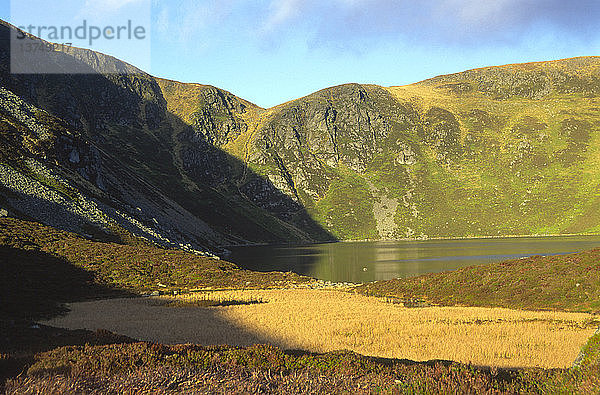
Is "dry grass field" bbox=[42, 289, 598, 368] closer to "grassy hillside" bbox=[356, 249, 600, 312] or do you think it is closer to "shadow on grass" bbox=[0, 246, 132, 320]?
"shadow on grass" bbox=[0, 246, 132, 320]

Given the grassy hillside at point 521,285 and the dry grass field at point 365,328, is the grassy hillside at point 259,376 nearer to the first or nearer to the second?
the dry grass field at point 365,328

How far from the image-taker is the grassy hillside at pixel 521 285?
36.1 meters

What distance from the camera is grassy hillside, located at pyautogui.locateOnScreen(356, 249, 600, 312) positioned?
36062 millimetres

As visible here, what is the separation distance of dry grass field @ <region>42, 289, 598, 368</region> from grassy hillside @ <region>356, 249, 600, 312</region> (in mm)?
5198

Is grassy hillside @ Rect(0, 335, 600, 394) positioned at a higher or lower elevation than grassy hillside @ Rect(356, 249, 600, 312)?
higher

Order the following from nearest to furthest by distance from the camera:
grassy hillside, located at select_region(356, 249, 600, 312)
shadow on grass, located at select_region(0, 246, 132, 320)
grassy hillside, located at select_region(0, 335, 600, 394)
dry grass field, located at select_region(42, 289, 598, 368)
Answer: grassy hillside, located at select_region(0, 335, 600, 394), dry grass field, located at select_region(42, 289, 598, 368), shadow on grass, located at select_region(0, 246, 132, 320), grassy hillside, located at select_region(356, 249, 600, 312)

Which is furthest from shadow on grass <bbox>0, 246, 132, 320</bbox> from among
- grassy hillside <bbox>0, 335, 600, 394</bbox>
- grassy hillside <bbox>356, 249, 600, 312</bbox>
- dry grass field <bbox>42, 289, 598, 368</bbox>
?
grassy hillside <bbox>356, 249, 600, 312</bbox>

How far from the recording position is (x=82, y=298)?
45.3m

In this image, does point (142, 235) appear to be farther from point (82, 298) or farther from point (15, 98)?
point (15, 98)

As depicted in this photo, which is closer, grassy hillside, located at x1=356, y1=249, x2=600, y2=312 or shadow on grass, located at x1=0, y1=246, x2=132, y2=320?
shadow on grass, located at x1=0, y1=246, x2=132, y2=320

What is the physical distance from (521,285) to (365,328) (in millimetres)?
24551

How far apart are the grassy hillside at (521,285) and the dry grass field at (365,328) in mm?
5198

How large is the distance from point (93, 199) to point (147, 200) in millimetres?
61454

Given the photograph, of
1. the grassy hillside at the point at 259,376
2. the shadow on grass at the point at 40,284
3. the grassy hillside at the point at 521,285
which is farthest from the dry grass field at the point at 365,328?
the grassy hillside at the point at 259,376
